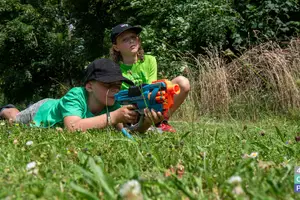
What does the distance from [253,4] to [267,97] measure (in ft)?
9.87

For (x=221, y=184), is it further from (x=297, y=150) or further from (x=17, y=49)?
(x=17, y=49)

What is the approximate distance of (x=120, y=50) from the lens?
5211mm

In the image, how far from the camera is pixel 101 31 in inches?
711

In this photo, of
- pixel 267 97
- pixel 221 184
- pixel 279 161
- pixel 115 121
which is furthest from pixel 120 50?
pixel 221 184

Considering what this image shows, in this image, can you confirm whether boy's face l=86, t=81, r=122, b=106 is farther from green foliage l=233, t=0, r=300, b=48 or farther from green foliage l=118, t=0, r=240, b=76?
green foliage l=233, t=0, r=300, b=48

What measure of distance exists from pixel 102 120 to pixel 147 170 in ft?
6.25

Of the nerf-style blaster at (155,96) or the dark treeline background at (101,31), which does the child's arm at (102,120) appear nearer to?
the nerf-style blaster at (155,96)

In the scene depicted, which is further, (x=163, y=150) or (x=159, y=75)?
(x=159, y=75)

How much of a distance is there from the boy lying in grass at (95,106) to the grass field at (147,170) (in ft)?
2.66

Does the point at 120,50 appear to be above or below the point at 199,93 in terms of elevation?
above

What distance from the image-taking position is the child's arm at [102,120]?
357 centimetres

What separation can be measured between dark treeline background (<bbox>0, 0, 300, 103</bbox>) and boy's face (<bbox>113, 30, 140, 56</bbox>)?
1254mm

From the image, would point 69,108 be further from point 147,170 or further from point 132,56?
point 147,170

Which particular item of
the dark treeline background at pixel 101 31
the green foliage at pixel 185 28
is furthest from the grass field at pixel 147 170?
the green foliage at pixel 185 28
